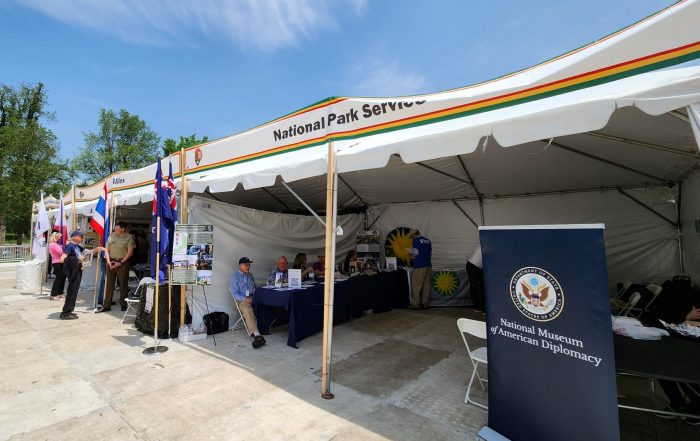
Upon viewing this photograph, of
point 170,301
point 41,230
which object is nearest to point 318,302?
point 170,301

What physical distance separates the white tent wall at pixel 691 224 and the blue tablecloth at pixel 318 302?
14.0ft

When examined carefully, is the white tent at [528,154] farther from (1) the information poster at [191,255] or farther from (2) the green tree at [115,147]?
(2) the green tree at [115,147]

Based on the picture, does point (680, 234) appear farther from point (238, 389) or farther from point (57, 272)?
point (57, 272)

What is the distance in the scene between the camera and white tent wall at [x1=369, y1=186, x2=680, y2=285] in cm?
500

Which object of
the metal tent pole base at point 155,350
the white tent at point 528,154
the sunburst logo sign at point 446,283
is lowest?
the metal tent pole base at point 155,350

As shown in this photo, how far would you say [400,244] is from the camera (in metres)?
7.57

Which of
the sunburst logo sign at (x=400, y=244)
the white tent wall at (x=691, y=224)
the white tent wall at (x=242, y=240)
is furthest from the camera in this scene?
the sunburst logo sign at (x=400, y=244)

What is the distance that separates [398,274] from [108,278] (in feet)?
18.4

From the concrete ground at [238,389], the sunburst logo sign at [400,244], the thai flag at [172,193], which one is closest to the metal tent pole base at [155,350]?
the concrete ground at [238,389]

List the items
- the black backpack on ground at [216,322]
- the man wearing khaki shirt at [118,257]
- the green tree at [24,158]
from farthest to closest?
the green tree at [24,158] < the man wearing khaki shirt at [118,257] < the black backpack on ground at [216,322]

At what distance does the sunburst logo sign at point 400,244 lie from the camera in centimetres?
747

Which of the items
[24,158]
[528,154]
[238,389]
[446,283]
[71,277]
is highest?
[24,158]

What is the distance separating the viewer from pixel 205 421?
2.45 metres

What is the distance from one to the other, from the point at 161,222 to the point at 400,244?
502 centimetres
